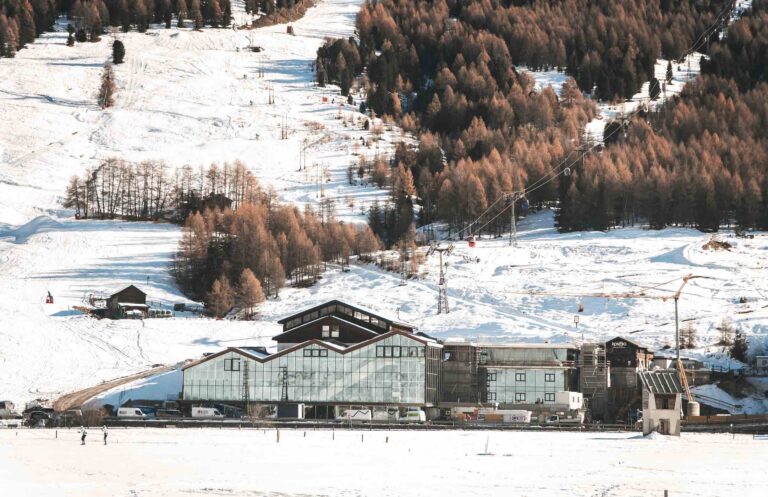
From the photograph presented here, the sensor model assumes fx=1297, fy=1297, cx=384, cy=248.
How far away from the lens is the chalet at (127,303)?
9269cm

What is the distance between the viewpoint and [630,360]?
8038 cm

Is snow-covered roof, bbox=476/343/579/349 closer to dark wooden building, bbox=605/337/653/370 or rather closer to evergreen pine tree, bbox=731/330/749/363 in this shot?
dark wooden building, bbox=605/337/653/370

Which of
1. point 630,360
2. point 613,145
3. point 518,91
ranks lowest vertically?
point 630,360

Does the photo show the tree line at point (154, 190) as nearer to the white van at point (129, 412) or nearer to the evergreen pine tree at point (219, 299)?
the evergreen pine tree at point (219, 299)

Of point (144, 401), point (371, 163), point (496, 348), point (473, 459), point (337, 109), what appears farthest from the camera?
point (337, 109)

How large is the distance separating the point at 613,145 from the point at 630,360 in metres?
67.3

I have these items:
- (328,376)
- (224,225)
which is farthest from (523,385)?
(224,225)

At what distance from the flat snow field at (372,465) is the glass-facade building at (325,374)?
15953 millimetres

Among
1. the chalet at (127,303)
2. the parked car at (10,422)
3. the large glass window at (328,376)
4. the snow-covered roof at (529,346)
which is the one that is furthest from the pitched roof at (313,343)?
the chalet at (127,303)

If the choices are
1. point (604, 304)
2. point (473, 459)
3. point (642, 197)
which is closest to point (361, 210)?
point (642, 197)

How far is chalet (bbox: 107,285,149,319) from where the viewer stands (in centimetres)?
9269

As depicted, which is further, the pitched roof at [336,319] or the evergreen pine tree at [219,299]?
the evergreen pine tree at [219,299]

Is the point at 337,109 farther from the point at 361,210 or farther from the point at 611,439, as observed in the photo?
the point at 611,439

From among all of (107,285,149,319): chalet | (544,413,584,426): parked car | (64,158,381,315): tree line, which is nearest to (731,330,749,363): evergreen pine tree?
(544,413,584,426): parked car
